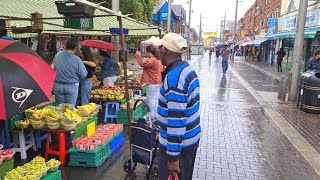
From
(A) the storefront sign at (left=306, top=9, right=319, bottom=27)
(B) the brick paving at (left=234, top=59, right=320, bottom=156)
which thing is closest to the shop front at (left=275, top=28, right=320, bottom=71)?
(A) the storefront sign at (left=306, top=9, right=319, bottom=27)

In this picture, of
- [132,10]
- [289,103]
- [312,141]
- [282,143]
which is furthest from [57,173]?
[132,10]

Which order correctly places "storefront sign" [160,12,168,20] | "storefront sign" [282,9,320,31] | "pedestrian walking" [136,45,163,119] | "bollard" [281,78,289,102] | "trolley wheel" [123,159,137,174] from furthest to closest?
"storefront sign" [160,12,168,20]
"storefront sign" [282,9,320,31]
"bollard" [281,78,289,102]
"pedestrian walking" [136,45,163,119]
"trolley wheel" [123,159,137,174]

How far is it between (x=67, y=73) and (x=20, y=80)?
365 cm

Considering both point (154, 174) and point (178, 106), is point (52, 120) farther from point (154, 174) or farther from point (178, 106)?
point (178, 106)

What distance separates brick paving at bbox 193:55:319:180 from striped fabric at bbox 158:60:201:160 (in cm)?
224

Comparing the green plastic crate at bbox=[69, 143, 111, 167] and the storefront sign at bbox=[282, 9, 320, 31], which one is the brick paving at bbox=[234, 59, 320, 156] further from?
the storefront sign at bbox=[282, 9, 320, 31]

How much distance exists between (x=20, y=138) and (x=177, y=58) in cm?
368

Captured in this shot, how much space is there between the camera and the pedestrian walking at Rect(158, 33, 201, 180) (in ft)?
9.82

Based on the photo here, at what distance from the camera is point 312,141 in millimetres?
7348

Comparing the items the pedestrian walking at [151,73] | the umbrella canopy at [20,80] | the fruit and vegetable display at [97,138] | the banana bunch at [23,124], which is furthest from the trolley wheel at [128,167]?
the pedestrian walking at [151,73]

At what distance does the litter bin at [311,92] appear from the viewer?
393 inches

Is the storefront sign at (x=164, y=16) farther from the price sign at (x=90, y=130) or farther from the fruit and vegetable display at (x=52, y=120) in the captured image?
the fruit and vegetable display at (x=52, y=120)

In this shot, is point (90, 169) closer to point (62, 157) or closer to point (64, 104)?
point (62, 157)

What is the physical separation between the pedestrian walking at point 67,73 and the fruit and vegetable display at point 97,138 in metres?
0.93
